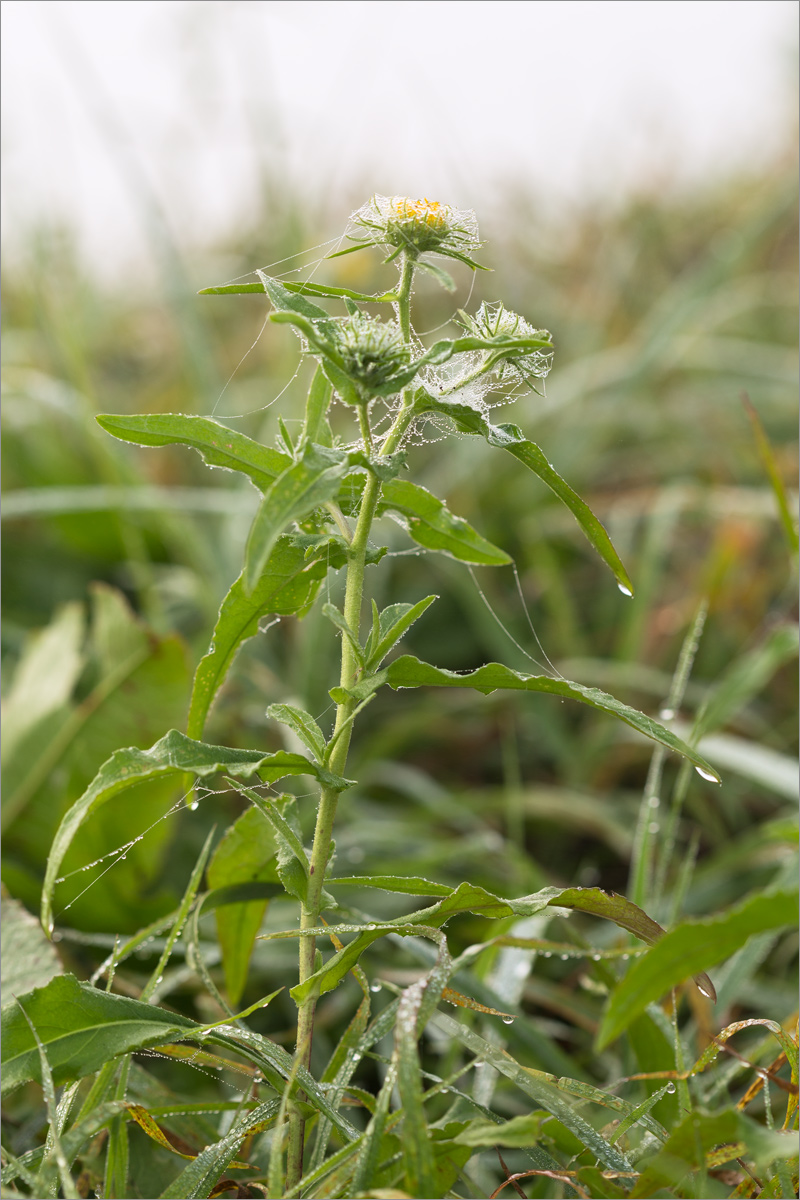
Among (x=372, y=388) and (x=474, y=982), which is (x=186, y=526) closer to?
(x=474, y=982)

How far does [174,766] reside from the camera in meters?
0.55

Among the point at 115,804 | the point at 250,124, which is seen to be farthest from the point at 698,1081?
the point at 250,124

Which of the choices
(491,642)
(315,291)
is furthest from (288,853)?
(491,642)

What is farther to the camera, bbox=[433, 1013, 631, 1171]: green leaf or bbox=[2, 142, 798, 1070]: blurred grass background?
bbox=[2, 142, 798, 1070]: blurred grass background

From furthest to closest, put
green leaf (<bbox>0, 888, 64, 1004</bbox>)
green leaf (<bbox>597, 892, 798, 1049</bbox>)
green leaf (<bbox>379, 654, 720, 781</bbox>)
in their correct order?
green leaf (<bbox>0, 888, 64, 1004</bbox>) < green leaf (<bbox>379, 654, 720, 781</bbox>) < green leaf (<bbox>597, 892, 798, 1049</bbox>)

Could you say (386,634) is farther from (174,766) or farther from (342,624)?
(174,766)

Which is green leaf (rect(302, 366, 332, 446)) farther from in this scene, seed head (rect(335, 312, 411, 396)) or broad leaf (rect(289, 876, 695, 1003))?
broad leaf (rect(289, 876, 695, 1003))

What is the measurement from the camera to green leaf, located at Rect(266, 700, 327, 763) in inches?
24.6

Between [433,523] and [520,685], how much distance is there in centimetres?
12

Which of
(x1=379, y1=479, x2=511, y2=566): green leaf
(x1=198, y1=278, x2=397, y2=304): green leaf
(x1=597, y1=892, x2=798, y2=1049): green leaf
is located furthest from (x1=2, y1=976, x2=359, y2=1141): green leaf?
(x1=198, y1=278, x2=397, y2=304): green leaf

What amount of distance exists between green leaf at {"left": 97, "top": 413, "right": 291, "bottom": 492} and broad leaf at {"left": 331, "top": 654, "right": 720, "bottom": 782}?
0.16 metres

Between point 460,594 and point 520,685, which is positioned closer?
point 520,685

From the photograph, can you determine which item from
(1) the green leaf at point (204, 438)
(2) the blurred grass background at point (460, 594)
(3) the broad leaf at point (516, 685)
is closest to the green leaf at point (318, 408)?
(1) the green leaf at point (204, 438)

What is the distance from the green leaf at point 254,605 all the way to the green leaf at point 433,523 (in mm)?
71
